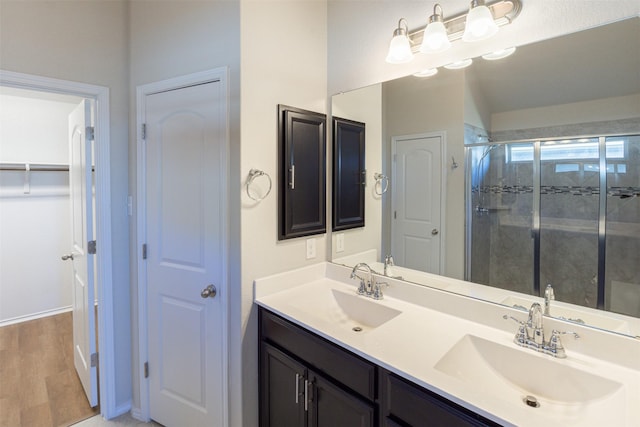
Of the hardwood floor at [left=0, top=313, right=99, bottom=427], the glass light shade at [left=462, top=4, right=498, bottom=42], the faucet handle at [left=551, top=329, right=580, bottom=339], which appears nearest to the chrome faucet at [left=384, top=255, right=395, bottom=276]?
the faucet handle at [left=551, top=329, right=580, bottom=339]

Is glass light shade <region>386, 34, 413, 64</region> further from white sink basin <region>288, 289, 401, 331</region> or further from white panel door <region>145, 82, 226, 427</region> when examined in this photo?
white sink basin <region>288, 289, 401, 331</region>

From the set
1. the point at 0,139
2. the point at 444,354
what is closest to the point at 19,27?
the point at 0,139

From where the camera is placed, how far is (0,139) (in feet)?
10.7

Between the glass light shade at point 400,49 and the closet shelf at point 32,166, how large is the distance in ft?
12.1

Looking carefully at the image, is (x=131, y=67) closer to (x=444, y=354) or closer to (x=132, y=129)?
(x=132, y=129)

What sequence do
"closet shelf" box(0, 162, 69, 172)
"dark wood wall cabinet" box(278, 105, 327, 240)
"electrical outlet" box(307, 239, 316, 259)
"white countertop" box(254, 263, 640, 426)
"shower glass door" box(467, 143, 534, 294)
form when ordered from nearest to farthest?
"white countertop" box(254, 263, 640, 426) < "shower glass door" box(467, 143, 534, 294) < "dark wood wall cabinet" box(278, 105, 327, 240) < "electrical outlet" box(307, 239, 316, 259) < "closet shelf" box(0, 162, 69, 172)

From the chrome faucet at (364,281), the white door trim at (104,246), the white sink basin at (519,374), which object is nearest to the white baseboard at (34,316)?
the white door trim at (104,246)

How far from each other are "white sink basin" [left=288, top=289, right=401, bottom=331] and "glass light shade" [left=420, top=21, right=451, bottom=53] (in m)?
1.19

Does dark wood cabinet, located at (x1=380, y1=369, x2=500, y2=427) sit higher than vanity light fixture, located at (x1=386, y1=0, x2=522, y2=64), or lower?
lower

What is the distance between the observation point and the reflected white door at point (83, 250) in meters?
2.04

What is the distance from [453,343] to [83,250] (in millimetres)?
2311

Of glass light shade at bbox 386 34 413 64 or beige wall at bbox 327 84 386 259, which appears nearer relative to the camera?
glass light shade at bbox 386 34 413 64

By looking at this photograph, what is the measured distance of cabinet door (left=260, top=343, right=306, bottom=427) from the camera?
1.43 m

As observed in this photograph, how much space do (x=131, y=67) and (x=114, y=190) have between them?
77cm
